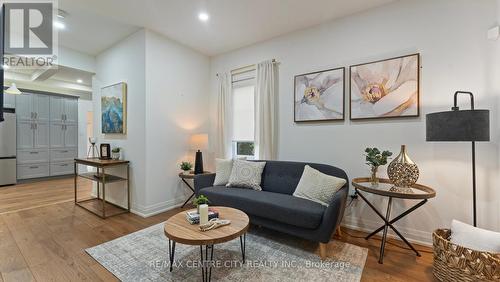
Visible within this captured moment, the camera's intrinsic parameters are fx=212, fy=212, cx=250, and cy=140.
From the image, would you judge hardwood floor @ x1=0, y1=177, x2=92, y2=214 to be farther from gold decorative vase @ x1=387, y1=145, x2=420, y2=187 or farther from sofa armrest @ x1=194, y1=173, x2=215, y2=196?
gold decorative vase @ x1=387, y1=145, x2=420, y2=187

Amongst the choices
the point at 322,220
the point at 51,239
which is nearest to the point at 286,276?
the point at 322,220

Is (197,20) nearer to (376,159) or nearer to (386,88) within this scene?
(386,88)

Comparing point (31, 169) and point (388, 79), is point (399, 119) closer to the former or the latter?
point (388, 79)

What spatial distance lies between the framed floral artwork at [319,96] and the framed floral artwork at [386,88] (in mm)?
157

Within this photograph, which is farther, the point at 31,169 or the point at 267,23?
the point at 31,169

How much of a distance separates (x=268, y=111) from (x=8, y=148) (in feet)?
20.2

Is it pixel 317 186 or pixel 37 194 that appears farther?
pixel 37 194

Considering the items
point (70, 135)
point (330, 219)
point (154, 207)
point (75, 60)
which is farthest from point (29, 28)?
point (330, 219)

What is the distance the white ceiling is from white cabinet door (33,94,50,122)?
9.37ft

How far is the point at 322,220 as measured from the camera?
2.02m

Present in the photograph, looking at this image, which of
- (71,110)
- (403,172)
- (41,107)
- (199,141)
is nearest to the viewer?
(403,172)

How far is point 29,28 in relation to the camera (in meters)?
3.08

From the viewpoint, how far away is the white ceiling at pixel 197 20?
2.60 m

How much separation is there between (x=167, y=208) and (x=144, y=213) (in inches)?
14.7
